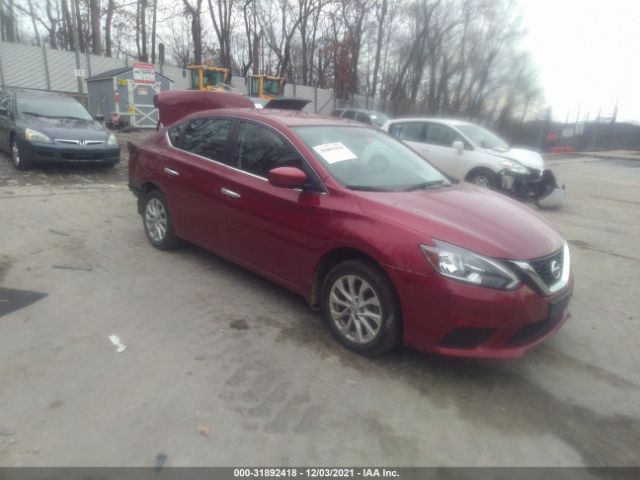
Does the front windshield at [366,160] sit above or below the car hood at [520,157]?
above

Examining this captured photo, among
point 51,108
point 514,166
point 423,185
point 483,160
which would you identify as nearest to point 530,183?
point 514,166

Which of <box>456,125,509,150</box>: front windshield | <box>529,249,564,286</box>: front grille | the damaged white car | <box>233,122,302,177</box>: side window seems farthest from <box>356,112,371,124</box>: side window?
<box>529,249,564,286</box>: front grille

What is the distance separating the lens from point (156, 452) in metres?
2.36

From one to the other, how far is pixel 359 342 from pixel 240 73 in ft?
132

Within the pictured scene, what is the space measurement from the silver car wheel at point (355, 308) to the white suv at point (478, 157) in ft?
17.7

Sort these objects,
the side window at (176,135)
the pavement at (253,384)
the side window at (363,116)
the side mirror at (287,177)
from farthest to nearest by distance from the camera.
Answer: the side window at (363,116) < the side window at (176,135) < the side mirror at (287,177) < the pavement at (253,384)

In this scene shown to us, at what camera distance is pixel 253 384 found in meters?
2.93

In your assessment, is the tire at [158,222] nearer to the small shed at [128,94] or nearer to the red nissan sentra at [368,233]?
the red nissan sentra at [368,233]

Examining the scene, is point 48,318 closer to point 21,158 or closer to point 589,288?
point 589,288

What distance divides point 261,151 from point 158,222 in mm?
1845

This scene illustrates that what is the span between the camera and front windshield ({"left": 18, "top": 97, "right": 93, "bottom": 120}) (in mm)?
9195

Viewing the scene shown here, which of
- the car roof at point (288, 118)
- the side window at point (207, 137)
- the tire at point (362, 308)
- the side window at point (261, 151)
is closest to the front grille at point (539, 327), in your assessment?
the tire at point (362, 308)

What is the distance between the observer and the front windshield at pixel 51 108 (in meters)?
9.20

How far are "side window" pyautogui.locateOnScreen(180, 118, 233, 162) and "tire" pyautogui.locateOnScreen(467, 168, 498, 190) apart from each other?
5880 mm
